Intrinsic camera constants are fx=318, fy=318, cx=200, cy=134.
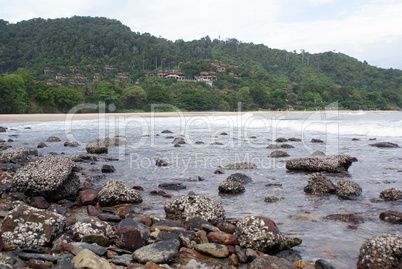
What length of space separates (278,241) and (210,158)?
8535 millimetres

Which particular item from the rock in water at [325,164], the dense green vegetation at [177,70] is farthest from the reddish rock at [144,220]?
the dense green vegetation at [177,70]

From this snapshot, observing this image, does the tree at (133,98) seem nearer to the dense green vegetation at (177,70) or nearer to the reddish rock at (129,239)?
the dense green vegetation at (177,70)

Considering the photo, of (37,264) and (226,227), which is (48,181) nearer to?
(37,264)

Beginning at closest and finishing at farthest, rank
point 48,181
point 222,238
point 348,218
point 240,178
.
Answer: point 222,238
point 348,218
point 48,181
point 240,178

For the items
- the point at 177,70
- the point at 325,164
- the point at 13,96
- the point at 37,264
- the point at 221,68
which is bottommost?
the point at 37,264

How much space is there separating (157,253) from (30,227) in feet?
6.01

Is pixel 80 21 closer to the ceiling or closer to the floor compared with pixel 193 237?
closer to the ceiling

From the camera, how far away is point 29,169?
6.80 meters

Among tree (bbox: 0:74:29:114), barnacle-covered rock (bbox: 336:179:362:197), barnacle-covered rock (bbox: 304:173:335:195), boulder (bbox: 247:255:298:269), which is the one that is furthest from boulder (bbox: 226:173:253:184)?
tree (bbox: 0:74:29:114)

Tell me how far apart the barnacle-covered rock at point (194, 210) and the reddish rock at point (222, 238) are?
0.74 meters

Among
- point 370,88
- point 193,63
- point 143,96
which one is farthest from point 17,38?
point 370,88

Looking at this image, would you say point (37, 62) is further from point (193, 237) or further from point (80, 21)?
point (193, 237)

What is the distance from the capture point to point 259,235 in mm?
4418

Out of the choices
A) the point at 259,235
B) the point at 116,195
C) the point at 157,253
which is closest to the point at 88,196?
the point at 116,195
